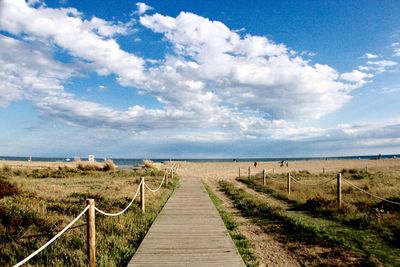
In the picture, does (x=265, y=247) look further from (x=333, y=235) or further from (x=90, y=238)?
(x=90, y=238)

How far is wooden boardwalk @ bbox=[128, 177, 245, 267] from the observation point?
6.61m

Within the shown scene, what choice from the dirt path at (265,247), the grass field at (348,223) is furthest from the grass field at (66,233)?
the grass field at (348,223)

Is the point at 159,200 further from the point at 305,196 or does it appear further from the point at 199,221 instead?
the point at 305,196

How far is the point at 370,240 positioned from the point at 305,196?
8611 millimetres

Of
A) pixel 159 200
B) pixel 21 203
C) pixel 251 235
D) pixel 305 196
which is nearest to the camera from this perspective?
pixel 251 235

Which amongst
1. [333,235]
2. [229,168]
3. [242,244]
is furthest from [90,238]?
[229,168]

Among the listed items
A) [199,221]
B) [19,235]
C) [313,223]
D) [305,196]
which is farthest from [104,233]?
[305,196]

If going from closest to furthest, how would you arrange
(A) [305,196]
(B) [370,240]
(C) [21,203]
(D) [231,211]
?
(B) [370,240] → (C) [21,203] → (D) [231,211] → (A) [305,196]

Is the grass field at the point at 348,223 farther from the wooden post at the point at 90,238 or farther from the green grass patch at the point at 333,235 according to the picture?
the wooden post at the point at 90,238

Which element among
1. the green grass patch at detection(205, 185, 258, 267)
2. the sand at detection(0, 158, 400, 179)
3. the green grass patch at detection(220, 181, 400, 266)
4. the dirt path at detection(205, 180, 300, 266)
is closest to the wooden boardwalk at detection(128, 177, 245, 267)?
the green grass patch at detection(205, 185, 258, 267)

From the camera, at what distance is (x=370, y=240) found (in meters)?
8.59

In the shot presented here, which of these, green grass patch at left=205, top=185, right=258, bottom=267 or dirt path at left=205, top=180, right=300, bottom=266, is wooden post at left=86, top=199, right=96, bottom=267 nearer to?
green grass patch at left=205, top=185, right=258, bottom=267

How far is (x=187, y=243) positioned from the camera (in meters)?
8.02

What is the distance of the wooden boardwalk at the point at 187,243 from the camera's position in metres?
6.61
